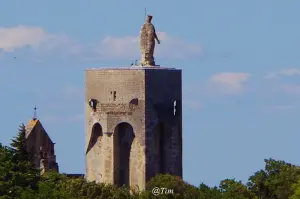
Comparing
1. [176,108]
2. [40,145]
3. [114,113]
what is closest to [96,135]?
[114,113]

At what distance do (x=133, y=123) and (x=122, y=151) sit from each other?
1439 mm

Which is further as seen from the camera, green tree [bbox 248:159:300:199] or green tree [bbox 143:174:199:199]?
green tree [bbox 248:159:300:199]

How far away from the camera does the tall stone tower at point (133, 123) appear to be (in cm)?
15262

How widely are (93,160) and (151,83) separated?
4355 millimetres

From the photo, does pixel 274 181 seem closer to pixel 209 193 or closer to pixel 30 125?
pixel 209 193

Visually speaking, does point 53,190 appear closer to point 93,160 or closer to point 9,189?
point 9,189

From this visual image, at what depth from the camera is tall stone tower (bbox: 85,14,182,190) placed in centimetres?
15262

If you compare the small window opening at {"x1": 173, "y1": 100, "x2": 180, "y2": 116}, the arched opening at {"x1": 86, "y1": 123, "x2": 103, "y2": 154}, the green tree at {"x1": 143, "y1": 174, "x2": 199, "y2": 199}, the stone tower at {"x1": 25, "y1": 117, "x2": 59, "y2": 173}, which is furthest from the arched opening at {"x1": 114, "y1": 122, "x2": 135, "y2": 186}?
the stone tower at {"x1": 25, "y1": 117, "x2": 59, "y2": 173}

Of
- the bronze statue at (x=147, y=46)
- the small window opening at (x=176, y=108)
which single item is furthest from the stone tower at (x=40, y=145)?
the small window opening at (x=176, y=108)

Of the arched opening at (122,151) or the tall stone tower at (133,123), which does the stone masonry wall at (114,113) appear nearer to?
the tall stone tower at (133,123)

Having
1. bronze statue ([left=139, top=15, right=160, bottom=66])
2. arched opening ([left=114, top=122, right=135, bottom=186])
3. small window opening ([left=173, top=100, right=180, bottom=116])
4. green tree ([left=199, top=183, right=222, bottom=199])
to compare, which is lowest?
green tree ([left=199, top=183, right=222, bottom=199])

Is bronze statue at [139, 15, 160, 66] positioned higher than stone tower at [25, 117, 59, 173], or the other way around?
bronze statue at [139, 15, 160, 66]

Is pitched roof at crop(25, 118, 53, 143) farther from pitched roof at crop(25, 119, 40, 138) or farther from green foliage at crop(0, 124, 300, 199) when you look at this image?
green foliage at crop(0, 124, 300, 199)

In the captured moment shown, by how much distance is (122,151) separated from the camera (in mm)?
153750
